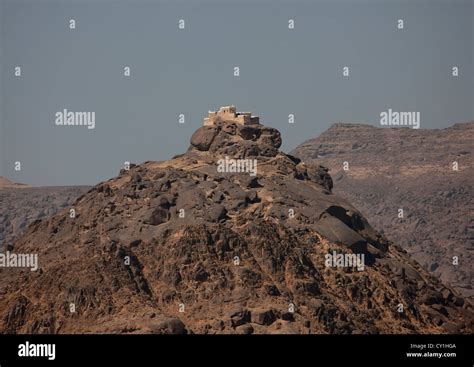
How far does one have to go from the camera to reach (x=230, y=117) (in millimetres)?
163750

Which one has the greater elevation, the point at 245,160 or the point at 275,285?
the point at 245,160

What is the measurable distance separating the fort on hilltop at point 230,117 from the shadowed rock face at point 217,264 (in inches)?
54.8

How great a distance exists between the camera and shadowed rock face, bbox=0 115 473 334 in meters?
140

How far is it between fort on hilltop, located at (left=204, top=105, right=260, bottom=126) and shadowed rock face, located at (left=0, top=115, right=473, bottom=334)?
1.39 metres

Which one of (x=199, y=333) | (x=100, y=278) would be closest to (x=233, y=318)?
(x=199, y=333)

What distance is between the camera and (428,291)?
15138 cm

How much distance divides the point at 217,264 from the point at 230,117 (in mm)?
23934

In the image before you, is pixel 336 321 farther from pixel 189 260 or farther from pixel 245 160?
pixel 245 160

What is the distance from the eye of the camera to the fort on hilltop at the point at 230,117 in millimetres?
163375

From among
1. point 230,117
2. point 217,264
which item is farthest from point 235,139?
point 217,264

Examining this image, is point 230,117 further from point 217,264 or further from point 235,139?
point 217,264

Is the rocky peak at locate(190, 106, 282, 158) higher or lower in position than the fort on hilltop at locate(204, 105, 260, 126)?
lower
